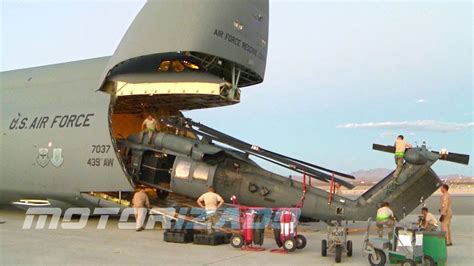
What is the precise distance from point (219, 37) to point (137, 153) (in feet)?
18.4

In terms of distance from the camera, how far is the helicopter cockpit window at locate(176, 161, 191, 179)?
15359 millimetres

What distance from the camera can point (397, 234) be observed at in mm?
9078

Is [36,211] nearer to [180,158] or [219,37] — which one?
[180,158]

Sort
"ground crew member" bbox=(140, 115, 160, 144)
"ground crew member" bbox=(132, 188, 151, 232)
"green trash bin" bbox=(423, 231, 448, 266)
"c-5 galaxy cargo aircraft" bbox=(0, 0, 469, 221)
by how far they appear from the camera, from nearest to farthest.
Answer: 1. "green trash bin" bbox=(423, 231, 448, 266)
2. "c-5 galaxy cargo aircraft" bbox=(0, 0, 469, 221)
3. "ground crew member" bbox=(132, 188, 151, 232)
4. "ground crew member" bbox=(140, 115, 160, 144)

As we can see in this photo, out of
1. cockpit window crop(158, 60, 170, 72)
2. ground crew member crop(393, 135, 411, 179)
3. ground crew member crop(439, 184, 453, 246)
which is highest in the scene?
cockpit window crop(158, 60, 170, 72)

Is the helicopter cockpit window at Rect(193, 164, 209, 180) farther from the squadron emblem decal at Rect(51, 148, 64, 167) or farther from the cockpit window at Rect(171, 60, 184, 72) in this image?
the squadron emblem decal at Rect(51, 148, 64, 167)

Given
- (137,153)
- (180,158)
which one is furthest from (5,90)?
(180,158)

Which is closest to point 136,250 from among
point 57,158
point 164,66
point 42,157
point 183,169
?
point 183,169

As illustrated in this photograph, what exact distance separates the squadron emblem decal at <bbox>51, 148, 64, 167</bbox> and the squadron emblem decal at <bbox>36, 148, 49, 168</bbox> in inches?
12.6

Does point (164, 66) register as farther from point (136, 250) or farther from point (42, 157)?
point (136, 250)

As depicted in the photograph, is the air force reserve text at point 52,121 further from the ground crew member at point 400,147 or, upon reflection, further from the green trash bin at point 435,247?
the green trash bin at point 435,247

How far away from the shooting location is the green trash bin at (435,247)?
916cm

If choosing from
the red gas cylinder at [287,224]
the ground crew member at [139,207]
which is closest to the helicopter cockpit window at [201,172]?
the ground crew member at [139,207]

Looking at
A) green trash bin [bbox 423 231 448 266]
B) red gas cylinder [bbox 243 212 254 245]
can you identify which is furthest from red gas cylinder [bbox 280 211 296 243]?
green trash bin [bbox 423 231 448 266]
